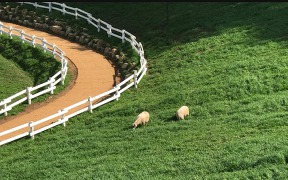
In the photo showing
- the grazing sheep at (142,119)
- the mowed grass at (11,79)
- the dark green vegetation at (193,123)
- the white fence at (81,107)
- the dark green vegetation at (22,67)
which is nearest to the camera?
the dark green vegetation at (193,123)

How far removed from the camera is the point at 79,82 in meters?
25.1

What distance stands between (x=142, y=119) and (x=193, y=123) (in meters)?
1.95

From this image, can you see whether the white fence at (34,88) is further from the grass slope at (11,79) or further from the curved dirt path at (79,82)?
the grass slope at (11,79)

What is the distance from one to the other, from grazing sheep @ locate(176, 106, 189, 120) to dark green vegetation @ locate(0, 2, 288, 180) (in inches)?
12.2

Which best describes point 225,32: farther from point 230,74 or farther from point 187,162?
point 187,162

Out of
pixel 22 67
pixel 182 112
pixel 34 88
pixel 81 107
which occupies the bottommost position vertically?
pixel 81 107

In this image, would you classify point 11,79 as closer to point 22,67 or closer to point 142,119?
point 22,67

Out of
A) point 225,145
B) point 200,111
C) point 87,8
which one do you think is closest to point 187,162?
point 225,145

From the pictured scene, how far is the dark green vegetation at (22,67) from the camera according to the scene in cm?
2403

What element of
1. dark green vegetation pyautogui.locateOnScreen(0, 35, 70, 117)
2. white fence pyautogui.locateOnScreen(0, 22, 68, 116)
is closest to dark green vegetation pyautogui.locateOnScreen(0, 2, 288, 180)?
white fence pyautogui.locateOnScreen(0, 22, 68, 116)

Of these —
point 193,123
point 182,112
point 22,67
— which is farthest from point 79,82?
point 193,123

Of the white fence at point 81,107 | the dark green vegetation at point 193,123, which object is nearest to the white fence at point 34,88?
the white fence at point 81,107

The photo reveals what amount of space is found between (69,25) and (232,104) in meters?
19.8

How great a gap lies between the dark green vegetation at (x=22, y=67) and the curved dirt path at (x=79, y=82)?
0.69 metres
